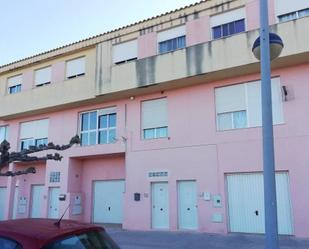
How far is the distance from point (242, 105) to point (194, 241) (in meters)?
6.08

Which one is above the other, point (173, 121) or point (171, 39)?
point (171, 39)

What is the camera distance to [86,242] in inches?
157

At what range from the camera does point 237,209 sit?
47.4 feet

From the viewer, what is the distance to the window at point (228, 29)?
15.2 metres

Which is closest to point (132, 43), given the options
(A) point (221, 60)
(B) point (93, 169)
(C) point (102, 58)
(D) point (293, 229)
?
(C) point (102, 58)

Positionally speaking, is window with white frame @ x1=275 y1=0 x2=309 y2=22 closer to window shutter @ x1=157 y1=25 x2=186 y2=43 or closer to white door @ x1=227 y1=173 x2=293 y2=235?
window shutter @ x1=157 y1=25 x2=186 y2=43

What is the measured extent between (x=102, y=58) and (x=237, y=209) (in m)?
10.3

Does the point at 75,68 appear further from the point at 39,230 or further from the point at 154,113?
the point at 39,230

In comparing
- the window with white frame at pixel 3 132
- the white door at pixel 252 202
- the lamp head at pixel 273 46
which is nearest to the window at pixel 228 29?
the white door at pixel 252 202

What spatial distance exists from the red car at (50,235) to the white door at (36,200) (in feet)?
58.5

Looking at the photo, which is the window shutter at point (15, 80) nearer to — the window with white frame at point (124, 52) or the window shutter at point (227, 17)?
the window with white frame at point (124, 52)

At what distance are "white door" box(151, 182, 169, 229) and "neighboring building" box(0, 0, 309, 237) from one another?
5 centimetres

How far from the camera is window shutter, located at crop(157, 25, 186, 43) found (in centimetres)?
1666

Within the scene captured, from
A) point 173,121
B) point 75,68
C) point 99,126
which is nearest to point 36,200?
point 99,126
